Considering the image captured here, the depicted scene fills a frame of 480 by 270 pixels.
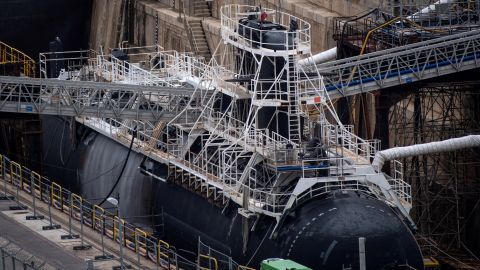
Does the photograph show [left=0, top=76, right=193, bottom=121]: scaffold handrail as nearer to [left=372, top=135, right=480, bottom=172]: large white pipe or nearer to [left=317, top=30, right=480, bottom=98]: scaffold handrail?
[left=317, top=30, right=480, bottom=98]: scaffold handrail

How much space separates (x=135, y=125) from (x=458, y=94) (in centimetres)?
1351

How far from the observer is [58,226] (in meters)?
72.1

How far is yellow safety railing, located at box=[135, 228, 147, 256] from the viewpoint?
227ft

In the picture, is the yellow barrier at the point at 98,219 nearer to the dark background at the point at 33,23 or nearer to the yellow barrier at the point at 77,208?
the yellow barrier at the point at 77,208

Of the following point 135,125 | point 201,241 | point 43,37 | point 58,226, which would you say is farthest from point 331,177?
point 43,37

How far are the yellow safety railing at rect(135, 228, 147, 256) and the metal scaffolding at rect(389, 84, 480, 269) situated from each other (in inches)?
412

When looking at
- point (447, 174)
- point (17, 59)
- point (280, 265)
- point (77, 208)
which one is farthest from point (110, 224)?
point (17, 59)

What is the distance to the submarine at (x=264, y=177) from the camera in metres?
63.9

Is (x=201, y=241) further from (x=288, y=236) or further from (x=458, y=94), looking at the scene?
(x=458, y=94)

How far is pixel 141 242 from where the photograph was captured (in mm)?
71688

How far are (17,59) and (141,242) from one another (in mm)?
27823

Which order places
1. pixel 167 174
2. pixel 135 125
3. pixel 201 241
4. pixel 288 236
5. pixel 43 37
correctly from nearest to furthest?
pixel 288 236, pixel 201 241, pixel 167 174, pixel 135 125, pixel 43 37

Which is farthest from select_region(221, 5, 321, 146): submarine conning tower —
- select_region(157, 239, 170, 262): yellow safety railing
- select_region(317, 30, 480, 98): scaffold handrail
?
select_region(157, 239, 170, 262): yellow safety railing

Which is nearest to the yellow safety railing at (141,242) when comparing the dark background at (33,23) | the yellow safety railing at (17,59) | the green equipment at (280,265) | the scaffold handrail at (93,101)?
the scaffold handrail at (93,101)
